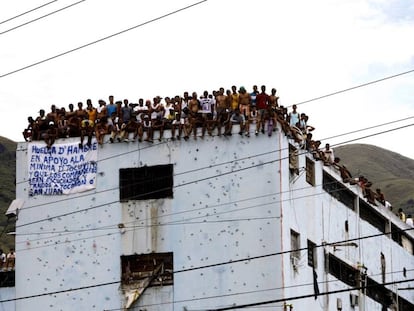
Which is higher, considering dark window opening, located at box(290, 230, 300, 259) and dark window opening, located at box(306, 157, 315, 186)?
dark window opening, located at box(306, 157, 315, 186)

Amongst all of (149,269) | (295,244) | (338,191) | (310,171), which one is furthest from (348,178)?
(149,269)

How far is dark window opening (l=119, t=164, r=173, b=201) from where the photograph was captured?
176 ft

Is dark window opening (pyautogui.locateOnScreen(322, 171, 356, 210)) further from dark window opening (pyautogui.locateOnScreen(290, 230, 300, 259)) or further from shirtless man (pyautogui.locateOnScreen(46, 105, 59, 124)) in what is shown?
shirtless man (pyautogui.locateOnScreen(46, 105, 59, 124))

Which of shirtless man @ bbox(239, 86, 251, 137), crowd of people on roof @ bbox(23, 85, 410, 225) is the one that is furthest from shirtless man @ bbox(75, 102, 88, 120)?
shirtless man @ bbox(239, 86, 251, 137)

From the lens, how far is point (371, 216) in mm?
67188

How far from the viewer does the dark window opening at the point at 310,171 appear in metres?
55.8

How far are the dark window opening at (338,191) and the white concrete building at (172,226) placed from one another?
4.04 ft

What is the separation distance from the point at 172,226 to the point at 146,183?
2.16 metres

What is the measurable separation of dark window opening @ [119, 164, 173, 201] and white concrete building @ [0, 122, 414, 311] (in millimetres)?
42

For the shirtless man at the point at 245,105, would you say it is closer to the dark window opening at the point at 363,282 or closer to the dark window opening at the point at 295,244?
the dark window opening at the point at 295,244

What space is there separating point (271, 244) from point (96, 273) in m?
7.82

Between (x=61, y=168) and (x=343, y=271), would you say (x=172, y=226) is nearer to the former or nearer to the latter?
(x=61, y=168)

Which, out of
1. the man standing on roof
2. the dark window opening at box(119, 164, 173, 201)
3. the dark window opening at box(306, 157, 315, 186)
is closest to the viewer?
the man standing on roof

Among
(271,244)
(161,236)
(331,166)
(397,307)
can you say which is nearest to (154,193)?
(161,236)
